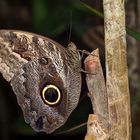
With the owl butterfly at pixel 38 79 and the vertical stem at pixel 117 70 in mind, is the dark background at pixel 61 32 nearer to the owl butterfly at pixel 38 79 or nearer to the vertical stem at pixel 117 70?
the owl butterfly at pixel 38 79

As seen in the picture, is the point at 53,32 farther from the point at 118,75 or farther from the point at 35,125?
the point at 118,75

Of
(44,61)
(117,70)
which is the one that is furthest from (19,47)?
(117,70)

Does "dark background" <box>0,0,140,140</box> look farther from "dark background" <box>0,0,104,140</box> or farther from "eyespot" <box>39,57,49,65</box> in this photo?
"eyespot" <box>39,57,49,65</box>

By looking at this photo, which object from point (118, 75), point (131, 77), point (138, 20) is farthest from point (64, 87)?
point (131, 77)

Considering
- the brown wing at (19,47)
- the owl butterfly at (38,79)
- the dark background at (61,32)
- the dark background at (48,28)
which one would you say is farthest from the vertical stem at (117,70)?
the dark background at (48,28)

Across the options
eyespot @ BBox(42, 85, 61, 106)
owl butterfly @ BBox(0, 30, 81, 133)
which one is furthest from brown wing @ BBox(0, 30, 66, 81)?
eyespot @ BBox(42, 85, 61, 106)

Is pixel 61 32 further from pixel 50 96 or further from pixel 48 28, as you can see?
pixel 50 96
